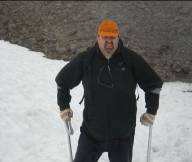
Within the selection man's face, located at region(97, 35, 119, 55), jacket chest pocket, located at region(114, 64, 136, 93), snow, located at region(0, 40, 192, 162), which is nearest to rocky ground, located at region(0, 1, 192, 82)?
snow, located at region(0, 40, 192, 162)

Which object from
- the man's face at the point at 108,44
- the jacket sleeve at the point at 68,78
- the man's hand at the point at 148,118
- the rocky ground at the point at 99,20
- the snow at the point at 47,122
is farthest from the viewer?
the rocky ground at the point at 99,20

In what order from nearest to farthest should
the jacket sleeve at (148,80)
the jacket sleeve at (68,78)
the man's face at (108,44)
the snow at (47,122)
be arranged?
the man's face at (108,44)
the jacket sleeve at (148,80)
the jacket sleeve at (68,78)
the snow at (47,122)

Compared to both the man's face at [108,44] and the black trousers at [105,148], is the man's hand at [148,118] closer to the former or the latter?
the black trousers at [105,148]

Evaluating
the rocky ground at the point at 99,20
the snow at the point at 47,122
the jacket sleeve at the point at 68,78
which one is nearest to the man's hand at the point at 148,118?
the jacket sleeve at the point at 68,78

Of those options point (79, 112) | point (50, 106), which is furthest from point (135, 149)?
point (50, 106)

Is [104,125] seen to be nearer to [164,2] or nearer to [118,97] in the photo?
[118,97]

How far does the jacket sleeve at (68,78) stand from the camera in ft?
18.5

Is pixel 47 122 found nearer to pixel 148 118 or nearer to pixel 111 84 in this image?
pixel 148 118

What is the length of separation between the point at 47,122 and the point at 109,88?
467 cm

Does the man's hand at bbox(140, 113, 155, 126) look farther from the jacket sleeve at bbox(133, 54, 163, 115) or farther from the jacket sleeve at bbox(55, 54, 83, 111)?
the jacket sleeve at bbox(55, 54, 83, 111)

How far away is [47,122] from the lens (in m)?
9.85

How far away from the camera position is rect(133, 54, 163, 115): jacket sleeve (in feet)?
18.1

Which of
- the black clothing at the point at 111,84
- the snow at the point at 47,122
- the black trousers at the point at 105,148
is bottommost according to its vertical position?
the snow at the point at 47,122

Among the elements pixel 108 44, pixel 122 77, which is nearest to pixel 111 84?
pixel 122 77
